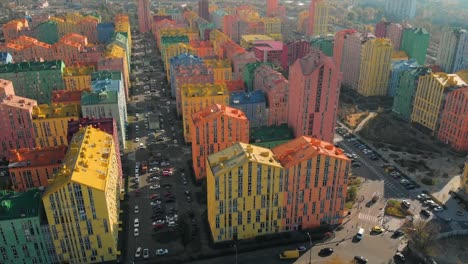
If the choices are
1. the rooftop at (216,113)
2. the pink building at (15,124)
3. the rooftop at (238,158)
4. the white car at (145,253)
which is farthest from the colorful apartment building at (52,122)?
the rooftop at (238,158)

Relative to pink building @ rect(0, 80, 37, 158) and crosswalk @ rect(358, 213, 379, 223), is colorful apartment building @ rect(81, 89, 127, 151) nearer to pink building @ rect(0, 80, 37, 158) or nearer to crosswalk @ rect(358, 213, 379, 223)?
pink building @ rect(0, 80, 37, 158)

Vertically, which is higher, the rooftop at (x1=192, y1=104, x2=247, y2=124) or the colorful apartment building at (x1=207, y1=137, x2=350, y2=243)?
the rooftop at (x1=192, y1=104, x2=247, y2=124)

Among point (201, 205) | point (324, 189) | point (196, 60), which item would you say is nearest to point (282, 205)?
point (324, 189)

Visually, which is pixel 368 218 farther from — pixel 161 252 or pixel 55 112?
pixel 55 112

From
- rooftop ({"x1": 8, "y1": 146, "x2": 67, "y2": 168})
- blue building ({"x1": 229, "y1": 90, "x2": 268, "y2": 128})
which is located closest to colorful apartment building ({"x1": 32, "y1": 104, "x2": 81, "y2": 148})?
rooftop ({"x1": 8, "y1": 146, "x2": 67, "y2": 168})

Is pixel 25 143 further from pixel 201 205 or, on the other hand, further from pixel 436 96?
pixel 436 96
